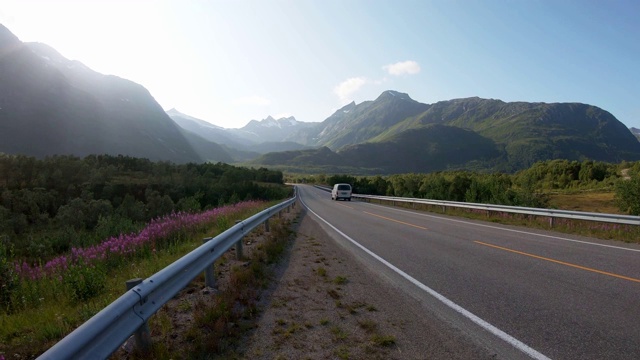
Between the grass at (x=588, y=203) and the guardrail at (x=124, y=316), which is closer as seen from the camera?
the guardrail at (x=124, y=316)

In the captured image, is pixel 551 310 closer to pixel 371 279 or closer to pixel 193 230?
pixel 371 279

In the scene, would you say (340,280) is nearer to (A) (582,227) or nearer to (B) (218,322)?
(B) (218,322)

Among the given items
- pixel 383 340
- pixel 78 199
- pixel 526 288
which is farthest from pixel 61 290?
pixel 78 199

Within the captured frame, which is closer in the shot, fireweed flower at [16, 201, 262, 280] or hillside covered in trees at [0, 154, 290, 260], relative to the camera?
fireweed flower at [16, 201, 262, 280]

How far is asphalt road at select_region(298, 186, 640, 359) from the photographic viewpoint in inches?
157

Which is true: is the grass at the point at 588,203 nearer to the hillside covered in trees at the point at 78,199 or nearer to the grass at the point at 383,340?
the hillside covered in trees at the point at 78,199

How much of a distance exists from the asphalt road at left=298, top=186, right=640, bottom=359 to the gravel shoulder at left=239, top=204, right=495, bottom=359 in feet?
0.94

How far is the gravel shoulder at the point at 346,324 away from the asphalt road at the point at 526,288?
29cm

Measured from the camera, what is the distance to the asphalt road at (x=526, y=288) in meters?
3.98

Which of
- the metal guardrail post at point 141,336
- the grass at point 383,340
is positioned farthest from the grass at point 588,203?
the metal guardrail post at point 141,336

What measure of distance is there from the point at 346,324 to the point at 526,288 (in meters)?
3.25

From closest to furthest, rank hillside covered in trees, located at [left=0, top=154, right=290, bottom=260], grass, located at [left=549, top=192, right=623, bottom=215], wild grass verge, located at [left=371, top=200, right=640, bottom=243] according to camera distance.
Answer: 1. wild grass verge, located at [left=371, top=200, right=640, bottom=243]
2. hillside covered in trees, located at [left=0, top=154, right=290, bottom=260]
3. grass, located at [left=549, top=192, right=623, bottom=215]

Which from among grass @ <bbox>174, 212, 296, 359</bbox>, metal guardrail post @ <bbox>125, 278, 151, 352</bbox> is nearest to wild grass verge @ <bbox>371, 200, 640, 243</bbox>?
grass @ <bbox>174, 212, 296, 359</bbox>

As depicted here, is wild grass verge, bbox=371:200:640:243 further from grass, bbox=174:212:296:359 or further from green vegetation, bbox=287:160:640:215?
grass, bbox=174:212:296:359
